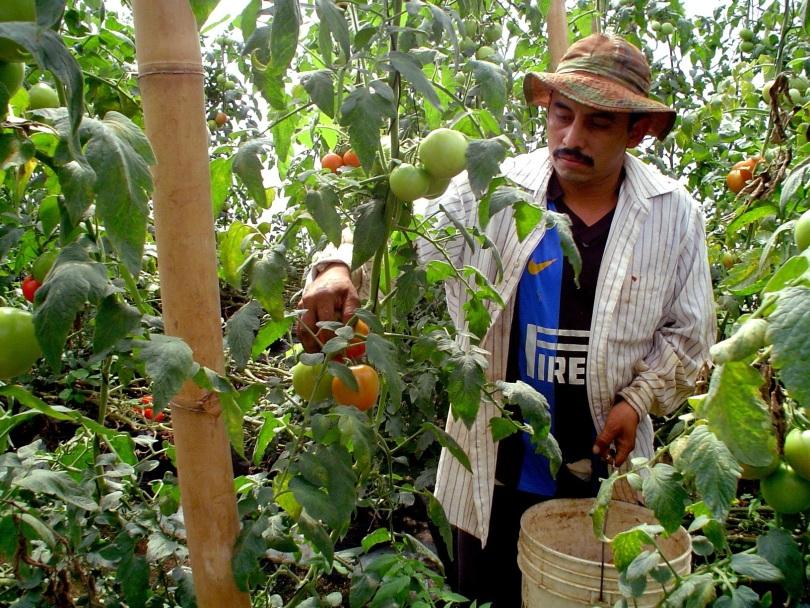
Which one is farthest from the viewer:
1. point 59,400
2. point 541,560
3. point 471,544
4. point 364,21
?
point 59,400

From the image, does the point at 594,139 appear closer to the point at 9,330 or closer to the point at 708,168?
the point at 9,330

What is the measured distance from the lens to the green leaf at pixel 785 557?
0.86 meters

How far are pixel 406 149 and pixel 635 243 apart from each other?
2.58 ft

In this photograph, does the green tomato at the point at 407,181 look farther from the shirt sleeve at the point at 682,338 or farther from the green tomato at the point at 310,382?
the shirt sleeve at the point at 682,338

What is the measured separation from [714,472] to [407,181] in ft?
1.65

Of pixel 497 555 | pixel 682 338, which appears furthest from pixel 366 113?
pixel 497 555

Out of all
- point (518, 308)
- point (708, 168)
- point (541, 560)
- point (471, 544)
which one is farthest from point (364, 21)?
point (708, 168)

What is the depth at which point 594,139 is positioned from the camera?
5.50 ft

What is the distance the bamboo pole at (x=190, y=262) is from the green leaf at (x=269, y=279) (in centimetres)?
13

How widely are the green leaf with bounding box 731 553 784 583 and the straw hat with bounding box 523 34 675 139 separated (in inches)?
40.8

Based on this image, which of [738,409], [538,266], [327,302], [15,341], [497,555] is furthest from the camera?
[497,555]

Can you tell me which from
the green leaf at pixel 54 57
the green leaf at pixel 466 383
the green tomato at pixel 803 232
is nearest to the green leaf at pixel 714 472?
the green tomato at pixel 803 232

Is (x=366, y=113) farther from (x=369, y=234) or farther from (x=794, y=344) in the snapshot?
(x=794, y=344)

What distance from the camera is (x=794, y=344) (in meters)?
0.49
